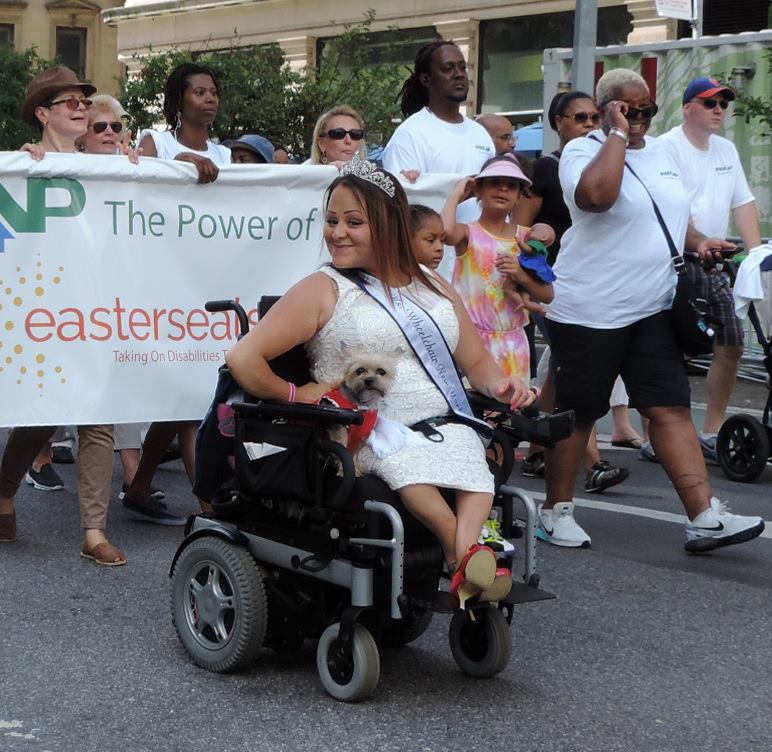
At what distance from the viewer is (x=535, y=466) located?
8500 millimetres

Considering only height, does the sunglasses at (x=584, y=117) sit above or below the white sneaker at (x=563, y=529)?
above

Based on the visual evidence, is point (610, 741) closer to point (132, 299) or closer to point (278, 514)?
point (278, 514)

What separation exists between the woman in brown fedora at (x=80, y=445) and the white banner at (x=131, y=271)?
143mm

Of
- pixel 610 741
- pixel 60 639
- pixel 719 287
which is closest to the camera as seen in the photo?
pixel 610 741

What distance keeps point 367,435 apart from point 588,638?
4.09ft

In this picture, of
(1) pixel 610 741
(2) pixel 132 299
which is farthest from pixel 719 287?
(1) pixel 610 741

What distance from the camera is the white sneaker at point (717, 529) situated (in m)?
6.28

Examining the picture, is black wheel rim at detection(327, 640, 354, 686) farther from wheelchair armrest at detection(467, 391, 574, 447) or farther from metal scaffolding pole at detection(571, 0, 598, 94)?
metal scaffolding pole at detection(571, 0, 598, 94)

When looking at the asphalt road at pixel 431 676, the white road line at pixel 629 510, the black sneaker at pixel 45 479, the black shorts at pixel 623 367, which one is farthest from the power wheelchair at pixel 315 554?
the black sneaker at pixel 45 479

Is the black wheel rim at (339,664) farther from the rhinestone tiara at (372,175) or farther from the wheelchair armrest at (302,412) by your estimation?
the rhinestone tiara at (372,175)

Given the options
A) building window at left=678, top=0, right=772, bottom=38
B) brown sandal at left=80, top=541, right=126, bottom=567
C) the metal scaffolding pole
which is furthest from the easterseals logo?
building window at left=678, top=0, right=772, bottom=38

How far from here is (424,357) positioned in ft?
15.4

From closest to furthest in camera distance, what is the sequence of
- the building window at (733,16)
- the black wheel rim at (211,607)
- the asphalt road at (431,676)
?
the asphalt road at (431,676)
the black wheel rim at (211,607)
the building window at (733,16)

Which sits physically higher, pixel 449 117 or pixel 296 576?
pixel 449 117
